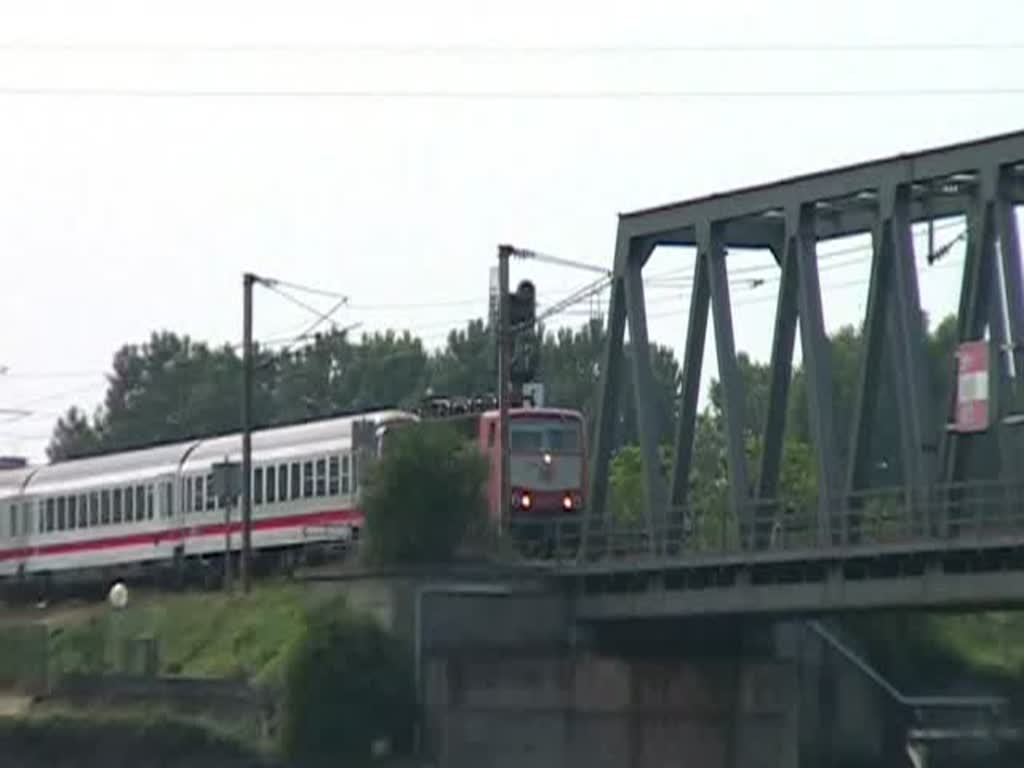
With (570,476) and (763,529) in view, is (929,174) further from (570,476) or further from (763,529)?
(570,476)

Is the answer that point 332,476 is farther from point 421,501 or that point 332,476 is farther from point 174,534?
point 174,534

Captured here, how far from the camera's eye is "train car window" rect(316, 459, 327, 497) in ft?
Answer: 303

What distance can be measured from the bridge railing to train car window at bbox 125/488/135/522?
64.7 ft

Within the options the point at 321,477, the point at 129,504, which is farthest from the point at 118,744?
the point at 129,504

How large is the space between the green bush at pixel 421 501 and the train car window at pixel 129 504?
21.2m

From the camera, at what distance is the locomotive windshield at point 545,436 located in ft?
292

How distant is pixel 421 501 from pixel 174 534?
19.5 m

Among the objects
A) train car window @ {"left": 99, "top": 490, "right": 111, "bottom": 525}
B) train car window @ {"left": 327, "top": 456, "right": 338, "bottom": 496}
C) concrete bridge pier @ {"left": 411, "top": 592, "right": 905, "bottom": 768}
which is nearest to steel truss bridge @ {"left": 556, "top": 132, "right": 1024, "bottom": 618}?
concrete bridge pier @ {"left": 411, "top": 592, "right": 905, "bottom": 768}

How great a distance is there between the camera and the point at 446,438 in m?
83.6

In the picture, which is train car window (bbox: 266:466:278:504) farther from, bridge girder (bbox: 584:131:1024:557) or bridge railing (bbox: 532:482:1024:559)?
bridge girder (bbox: 584:131:1024:557)

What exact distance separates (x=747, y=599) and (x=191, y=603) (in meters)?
23.1

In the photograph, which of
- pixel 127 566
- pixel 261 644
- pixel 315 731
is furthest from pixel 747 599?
pixel 127 566

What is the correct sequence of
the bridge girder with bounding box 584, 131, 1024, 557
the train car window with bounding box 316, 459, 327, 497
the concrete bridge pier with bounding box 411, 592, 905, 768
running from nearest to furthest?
the bridge girder with bounding box 584, 131, 1024, 557
the concrete bridge pier with bounding box 411, 592, 905, 768
the train car window with bounding box 316, 459, 327, 497

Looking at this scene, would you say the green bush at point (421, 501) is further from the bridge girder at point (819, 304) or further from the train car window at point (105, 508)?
the train car window at point (105, 508)
